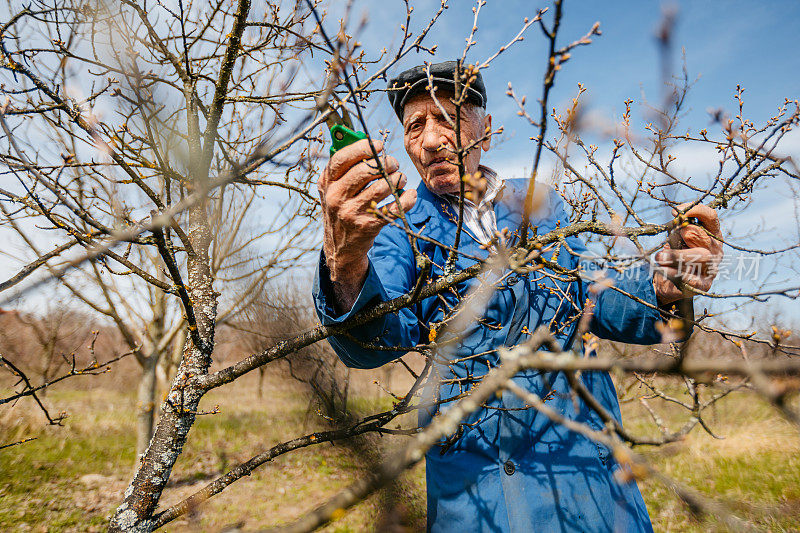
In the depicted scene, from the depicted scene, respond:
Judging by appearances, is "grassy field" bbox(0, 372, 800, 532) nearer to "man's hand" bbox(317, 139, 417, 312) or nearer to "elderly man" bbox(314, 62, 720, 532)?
"elderly man" bbox(314, 62, 720, 532)

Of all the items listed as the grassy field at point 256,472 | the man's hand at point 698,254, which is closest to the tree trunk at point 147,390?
the grassy field at point 256,472

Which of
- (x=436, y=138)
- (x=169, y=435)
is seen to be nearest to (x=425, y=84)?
(x=436, y=138)

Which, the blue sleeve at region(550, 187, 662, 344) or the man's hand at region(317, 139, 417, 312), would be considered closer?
the man's hand at region(317, 139, 417, 312)

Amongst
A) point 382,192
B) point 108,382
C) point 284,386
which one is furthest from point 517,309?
point 108,382

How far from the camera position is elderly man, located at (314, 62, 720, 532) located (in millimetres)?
1423

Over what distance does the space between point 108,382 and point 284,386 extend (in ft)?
50.7

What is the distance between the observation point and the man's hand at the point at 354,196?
1.25 m

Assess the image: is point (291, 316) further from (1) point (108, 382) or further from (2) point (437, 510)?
(1) point (108, 382)

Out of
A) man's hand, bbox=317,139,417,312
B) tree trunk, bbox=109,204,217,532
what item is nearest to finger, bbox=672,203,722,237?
A: man's hand, bbox=317,139,417,312

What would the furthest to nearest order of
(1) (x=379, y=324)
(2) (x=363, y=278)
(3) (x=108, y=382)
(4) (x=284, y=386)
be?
(3) (x=108, y=382), (4) (x=284, y=386), (1) (x=379, y=324), (2) (x=363, y=278)

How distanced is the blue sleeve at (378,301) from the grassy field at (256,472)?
4913 mm

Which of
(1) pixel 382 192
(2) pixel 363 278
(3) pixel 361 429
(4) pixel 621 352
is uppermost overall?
(1) pixel 382 192

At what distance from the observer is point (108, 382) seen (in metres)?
25.2

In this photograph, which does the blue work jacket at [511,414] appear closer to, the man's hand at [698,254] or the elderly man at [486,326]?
the elderly man at [486,326]
